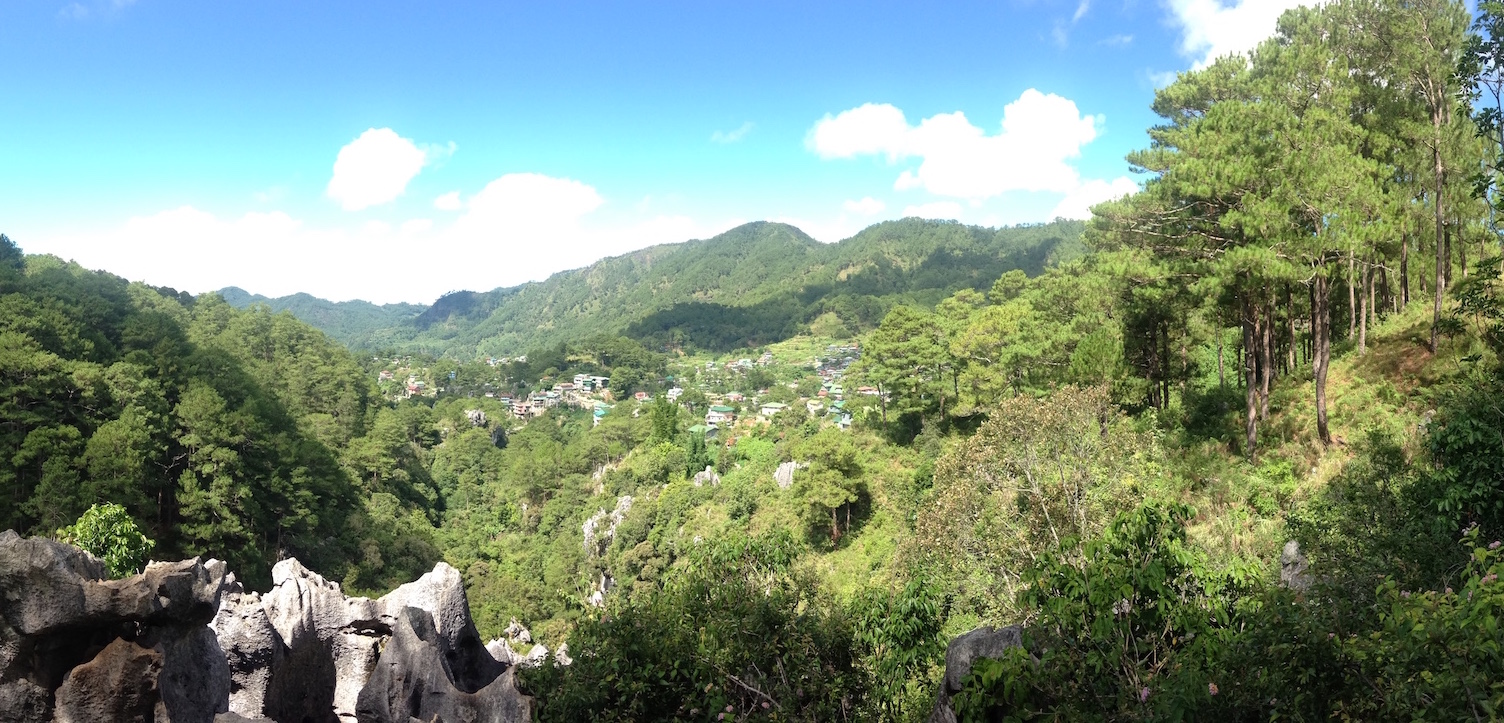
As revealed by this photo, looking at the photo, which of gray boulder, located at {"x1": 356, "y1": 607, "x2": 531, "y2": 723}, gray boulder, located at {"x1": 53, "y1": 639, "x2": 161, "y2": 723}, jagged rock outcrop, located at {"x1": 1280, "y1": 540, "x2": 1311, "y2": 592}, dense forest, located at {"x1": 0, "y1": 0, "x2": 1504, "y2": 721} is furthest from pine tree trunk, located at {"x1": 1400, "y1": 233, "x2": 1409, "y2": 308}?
gray boulder, located at {"x1": 53, "y1": 639, "x2": 161, "y2": 723}

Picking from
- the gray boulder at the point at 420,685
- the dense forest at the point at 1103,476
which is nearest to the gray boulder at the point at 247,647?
the gray boulder at the point at 420,685

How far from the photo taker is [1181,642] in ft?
16.2

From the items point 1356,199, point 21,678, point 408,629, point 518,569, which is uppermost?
point 1356,199

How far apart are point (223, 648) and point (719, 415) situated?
6354cm

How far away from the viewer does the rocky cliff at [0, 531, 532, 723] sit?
7.13m

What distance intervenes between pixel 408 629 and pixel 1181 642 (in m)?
10.3

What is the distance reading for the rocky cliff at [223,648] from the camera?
713cm

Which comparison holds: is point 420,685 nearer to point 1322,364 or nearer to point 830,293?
point 1322,364

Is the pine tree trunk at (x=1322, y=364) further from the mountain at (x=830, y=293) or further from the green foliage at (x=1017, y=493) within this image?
the mountain at (x=830, y=293)

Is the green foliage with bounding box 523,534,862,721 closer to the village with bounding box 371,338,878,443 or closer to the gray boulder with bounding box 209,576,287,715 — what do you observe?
the gray boulder with bounding box 209,576,287,715

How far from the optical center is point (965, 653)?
5.59 meters

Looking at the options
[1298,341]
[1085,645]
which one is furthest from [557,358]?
[1085,645]

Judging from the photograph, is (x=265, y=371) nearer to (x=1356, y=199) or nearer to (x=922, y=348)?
(x=922, y=348)

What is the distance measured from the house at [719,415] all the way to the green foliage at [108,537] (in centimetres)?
5088
